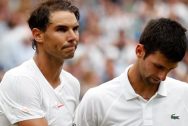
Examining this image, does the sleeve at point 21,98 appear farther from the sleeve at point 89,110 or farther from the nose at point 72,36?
the nose at point 72,36

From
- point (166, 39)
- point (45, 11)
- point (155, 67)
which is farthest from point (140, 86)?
point (45, 11)

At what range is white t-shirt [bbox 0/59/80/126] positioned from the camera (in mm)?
5539

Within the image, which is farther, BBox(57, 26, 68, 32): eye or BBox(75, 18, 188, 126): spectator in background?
BBox(57, 26, 68, 32): eye

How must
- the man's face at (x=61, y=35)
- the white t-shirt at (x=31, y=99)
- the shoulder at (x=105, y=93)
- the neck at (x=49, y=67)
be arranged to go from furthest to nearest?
the neck at (x=49, y=67)
the man's face at (x=61, y=35)
the white t-shirt at (x=31, y=99)
the shoulder at (x=105, y=93)

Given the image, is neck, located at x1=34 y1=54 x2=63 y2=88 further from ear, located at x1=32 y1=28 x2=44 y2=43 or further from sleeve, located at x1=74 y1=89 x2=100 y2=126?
sleeve, located at x1=74 y1=89 x2=100 y2=126

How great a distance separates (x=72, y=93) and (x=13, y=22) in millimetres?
5800

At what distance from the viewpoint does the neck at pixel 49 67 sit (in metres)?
5.84

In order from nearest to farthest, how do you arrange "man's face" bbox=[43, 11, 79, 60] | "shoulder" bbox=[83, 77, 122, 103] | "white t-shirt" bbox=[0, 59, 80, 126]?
"shoulder" bbox=[83, 77, 122, 103], "white t-shirt" bbox=[0, 59, 80, 126], "man's face" bbox=[43, 11, 79, 60]

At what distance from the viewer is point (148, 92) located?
5.50 meters

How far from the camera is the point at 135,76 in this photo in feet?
17.9

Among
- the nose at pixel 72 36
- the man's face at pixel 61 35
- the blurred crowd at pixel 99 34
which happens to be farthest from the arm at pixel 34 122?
the blurred crowd at pixel 99 34

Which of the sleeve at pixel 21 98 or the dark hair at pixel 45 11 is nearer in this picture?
the sleeve at pixel 21 98

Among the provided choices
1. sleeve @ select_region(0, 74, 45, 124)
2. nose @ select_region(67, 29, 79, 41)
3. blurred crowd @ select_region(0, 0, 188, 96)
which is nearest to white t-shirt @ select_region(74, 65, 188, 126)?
sleeve @ select_region(0, 74, 45, 124)

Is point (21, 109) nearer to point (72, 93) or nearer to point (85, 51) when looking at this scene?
point (72, 93)
